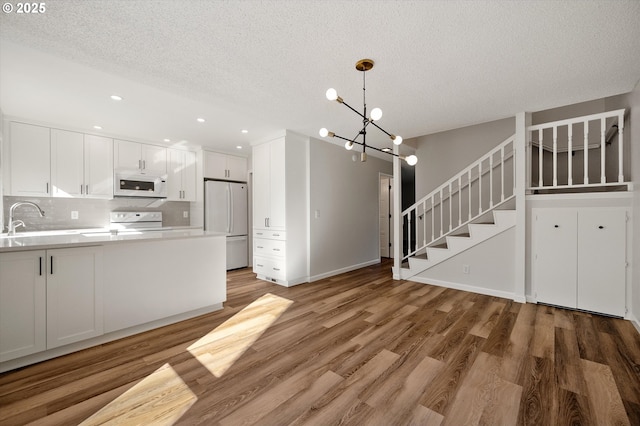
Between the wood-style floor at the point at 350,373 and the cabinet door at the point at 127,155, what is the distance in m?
3.08

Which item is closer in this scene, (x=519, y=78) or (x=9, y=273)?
(x=9, y=273)

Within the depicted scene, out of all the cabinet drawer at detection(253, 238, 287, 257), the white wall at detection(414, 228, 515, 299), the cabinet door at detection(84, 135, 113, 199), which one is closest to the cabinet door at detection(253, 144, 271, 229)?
the cabinet drawer at detection(253, 238, 287, 257)

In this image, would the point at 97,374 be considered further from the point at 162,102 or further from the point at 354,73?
the point at 354,73

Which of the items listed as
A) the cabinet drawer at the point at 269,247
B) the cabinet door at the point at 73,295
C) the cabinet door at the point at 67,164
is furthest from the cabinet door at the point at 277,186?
the cabinet door at the point at 67,164

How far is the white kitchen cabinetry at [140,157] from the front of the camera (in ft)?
14.2

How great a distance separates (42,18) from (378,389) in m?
3.35

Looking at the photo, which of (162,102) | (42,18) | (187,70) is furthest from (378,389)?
(162,102)

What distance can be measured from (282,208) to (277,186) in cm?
39

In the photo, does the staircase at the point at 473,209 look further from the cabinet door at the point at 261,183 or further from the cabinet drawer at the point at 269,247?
the cabinet door at the point at 261,183

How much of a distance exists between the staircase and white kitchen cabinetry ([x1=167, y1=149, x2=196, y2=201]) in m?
4.19

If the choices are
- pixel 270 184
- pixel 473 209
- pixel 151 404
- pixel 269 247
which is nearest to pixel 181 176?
pixel 270 184

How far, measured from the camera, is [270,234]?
174 inches

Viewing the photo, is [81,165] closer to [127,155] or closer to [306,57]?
[127,155]

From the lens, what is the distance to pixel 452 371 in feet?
6.37
